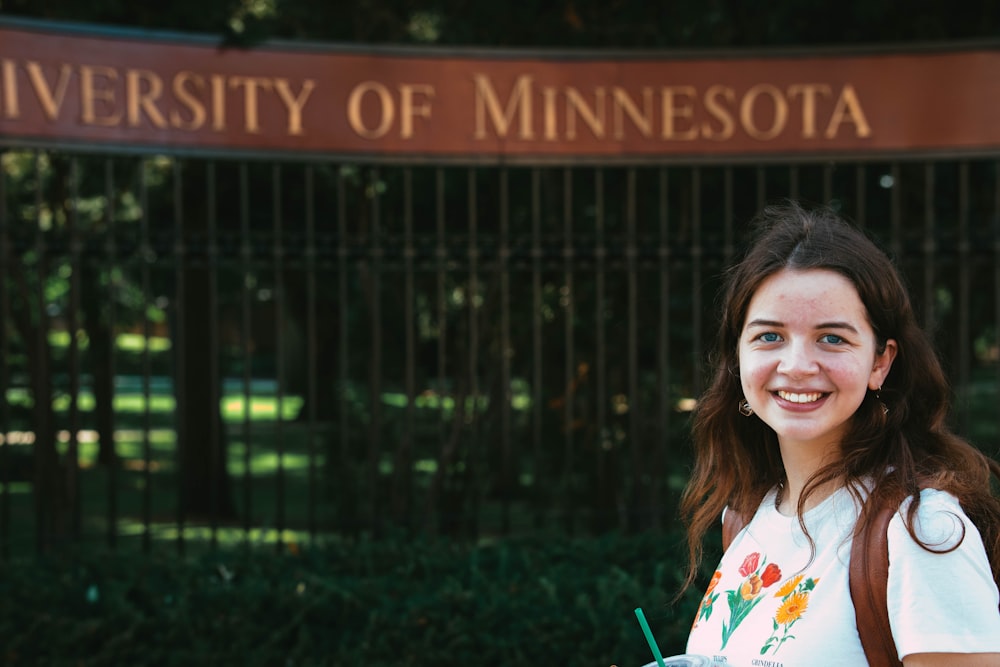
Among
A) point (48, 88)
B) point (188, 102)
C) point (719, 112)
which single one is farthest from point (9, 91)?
point (719, 112)

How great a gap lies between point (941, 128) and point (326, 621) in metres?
3.81

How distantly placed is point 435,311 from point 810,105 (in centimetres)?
328

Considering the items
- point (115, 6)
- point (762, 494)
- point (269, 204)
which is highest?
point (115, 6)

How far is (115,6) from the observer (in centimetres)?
659

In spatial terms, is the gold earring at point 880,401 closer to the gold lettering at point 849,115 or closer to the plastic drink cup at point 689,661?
the plastic drink cup at point 689,661

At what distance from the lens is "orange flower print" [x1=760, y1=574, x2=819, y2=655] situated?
5.07ft

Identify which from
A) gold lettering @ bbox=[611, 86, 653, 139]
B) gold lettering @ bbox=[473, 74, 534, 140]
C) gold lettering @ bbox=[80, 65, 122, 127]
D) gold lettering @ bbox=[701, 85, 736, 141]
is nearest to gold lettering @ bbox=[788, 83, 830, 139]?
gold lettering @ bbox=[701, 85, 736, 141]

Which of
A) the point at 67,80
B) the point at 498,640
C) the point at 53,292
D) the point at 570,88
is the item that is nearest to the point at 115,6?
the point at 67,80

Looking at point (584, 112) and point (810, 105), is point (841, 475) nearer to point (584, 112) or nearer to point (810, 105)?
point (584, 112)

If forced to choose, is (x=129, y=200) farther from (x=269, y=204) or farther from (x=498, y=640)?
(x=498, y=640)

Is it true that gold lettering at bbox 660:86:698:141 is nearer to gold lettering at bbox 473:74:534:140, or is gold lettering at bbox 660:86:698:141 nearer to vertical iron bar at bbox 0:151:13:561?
gold lettering at bbox 473:74:534:140

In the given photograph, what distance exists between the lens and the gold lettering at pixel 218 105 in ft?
18.5

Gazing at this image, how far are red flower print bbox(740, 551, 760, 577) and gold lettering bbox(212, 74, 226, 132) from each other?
446 centimetres

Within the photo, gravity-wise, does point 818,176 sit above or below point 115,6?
below
